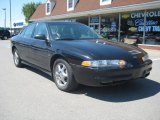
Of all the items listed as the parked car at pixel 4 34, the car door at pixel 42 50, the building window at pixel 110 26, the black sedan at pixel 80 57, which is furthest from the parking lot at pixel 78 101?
the parked car at pixel 4 34

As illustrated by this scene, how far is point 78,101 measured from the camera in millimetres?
4973

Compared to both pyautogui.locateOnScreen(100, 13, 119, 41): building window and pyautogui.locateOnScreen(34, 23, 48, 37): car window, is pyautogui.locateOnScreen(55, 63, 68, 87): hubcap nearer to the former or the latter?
pyautogui.locateOnScreen(34, 23, 48, 37): car window

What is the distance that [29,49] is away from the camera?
281 inches

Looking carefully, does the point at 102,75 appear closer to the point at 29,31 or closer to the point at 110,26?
the point at 29,31

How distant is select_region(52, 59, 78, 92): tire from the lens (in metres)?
5.34

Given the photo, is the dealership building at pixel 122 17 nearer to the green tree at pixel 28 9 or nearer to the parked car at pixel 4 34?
the parked car at pixel 4 34

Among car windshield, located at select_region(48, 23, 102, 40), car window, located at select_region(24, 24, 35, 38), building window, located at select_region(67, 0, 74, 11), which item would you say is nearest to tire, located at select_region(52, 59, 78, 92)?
car windshield, located at select_region(48, 23, 102, 40)

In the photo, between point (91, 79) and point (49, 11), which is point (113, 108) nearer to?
point (91, 79)

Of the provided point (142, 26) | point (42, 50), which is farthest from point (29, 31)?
point (142, 26)

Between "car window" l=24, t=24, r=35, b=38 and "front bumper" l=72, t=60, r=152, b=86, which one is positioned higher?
"car window" l=24, t=24, r=35, b=38

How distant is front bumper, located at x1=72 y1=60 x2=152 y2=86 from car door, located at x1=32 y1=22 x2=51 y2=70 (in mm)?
1151

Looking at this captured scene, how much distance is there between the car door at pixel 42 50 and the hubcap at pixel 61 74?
41 cm

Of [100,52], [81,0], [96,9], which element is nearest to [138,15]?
[96,9]

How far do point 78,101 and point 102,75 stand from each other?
68 centimetres
